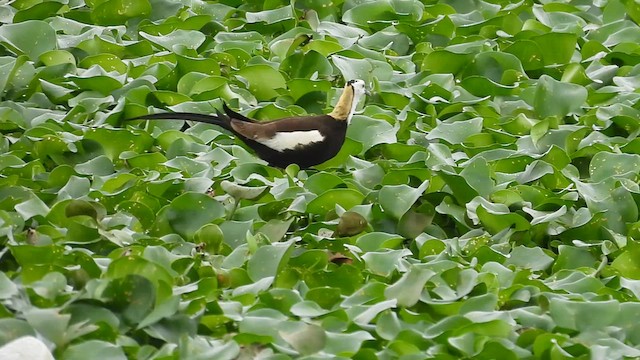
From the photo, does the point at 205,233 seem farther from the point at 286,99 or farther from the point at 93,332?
the point at 286,99

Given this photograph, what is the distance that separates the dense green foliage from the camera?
3.46 metres

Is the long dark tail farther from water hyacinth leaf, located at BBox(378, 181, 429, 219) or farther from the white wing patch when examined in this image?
water hyacinth leaf, located at BBox(378, 181, 429, 219)

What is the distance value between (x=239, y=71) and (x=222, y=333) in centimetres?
223

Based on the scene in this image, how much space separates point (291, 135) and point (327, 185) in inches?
11.4

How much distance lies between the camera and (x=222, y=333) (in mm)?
3447

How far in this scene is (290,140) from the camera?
480cm

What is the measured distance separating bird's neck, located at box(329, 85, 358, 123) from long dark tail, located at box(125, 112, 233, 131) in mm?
394

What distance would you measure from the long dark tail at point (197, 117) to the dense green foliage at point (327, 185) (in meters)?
0.10

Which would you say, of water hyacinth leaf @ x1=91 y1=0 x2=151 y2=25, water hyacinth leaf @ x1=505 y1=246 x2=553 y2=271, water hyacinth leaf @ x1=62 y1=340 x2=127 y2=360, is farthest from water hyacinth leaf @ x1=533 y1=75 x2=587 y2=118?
water hyacinth leaf @ x1=62 y1=340 x2=127 y2=360

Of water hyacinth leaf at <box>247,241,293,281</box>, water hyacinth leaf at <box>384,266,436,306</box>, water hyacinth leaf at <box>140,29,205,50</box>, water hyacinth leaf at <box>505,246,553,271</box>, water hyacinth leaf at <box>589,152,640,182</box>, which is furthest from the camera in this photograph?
water hyacinth leaf at <box>140,29,205,50</box>

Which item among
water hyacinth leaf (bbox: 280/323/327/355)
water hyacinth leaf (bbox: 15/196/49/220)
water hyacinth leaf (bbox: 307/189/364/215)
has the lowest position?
water hyacinth leaf (bbox: 307/189/364/215)

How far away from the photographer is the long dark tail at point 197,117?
4859mm

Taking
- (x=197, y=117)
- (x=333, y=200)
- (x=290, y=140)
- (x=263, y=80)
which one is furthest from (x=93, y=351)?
(x=263, y=80)

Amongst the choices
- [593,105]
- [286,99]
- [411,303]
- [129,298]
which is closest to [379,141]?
[286,99]
